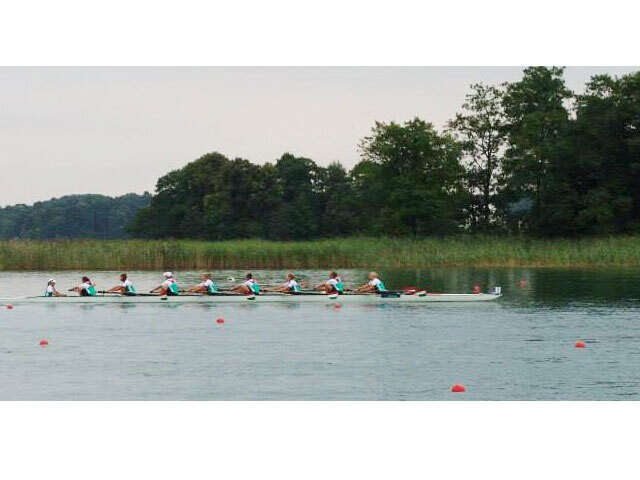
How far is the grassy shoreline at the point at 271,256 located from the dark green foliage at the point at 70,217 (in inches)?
1780

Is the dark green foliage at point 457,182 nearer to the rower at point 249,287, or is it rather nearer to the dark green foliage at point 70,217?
the dark green foliage at point 70,217

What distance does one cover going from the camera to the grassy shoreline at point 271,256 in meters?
42.2

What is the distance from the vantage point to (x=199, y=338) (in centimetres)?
2272

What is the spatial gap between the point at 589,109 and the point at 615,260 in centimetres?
1676

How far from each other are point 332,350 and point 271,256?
22.9 metres

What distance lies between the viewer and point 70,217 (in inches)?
3583

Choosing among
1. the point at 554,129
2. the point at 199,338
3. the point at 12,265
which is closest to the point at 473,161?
the point at 554,129

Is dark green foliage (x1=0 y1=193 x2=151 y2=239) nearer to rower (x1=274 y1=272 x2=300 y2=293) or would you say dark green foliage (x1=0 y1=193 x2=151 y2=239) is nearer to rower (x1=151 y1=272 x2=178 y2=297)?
rower (x1=151 y1=272 x2=178 y2=297)

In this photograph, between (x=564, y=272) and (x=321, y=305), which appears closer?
(x=321, y=305)

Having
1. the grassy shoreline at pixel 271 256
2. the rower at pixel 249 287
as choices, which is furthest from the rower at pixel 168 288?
the grassy shoreline at pixel 271 256

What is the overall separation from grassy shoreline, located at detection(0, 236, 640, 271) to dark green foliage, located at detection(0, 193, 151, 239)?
4521 cm

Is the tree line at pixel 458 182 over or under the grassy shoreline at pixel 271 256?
over

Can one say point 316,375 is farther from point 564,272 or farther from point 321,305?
point 564,272

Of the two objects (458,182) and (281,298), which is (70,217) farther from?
(281,298)
